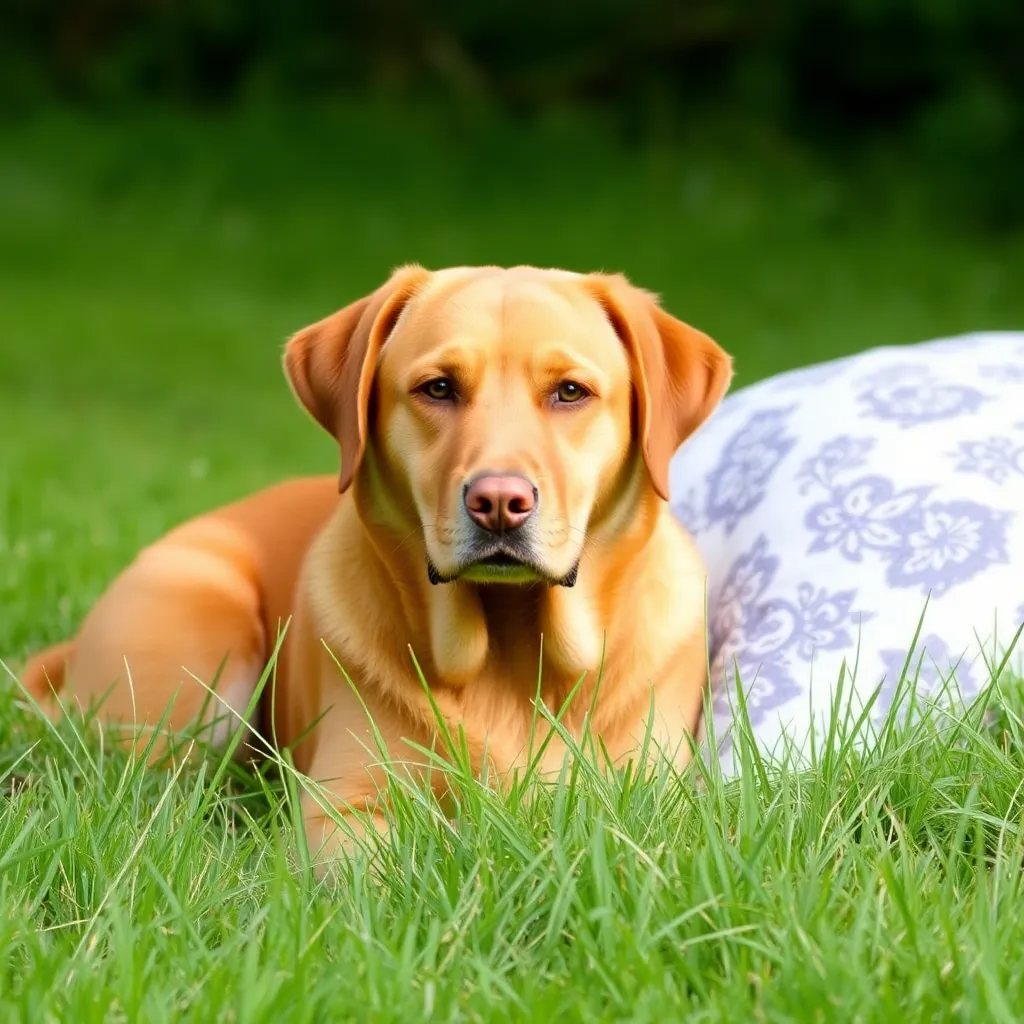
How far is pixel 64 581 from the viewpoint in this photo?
5.13 m

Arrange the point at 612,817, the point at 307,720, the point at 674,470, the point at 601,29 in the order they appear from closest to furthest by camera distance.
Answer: the point at 612,817, the point at 307,720, the point at 674,470, the point at 601,29

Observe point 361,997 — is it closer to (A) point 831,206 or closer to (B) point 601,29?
(A) point 831,206

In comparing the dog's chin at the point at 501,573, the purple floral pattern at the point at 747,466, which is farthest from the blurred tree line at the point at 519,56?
the dog's chin at the point at 501,573

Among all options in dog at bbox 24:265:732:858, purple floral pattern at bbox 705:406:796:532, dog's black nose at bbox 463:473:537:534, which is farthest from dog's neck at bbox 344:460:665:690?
purple floral pattern at bbox 705:406:796:532

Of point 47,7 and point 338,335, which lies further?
point 47,7

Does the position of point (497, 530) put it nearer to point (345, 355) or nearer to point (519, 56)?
point (345, 355)

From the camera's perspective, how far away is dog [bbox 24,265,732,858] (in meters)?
3.06

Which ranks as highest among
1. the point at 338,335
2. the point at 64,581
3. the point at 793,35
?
the point at 793,35

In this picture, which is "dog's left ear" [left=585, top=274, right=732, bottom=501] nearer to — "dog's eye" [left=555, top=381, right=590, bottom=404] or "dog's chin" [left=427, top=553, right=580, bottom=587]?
"dog's eye" [left=555, top=381, right=590, bottom=404]

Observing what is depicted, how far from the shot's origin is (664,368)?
3348 mm

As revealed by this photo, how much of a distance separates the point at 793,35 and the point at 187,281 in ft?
20.9

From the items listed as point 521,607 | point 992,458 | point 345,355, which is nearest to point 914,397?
point 992,458

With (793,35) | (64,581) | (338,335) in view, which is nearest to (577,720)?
(338,335)

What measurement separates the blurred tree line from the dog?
12325 mm
